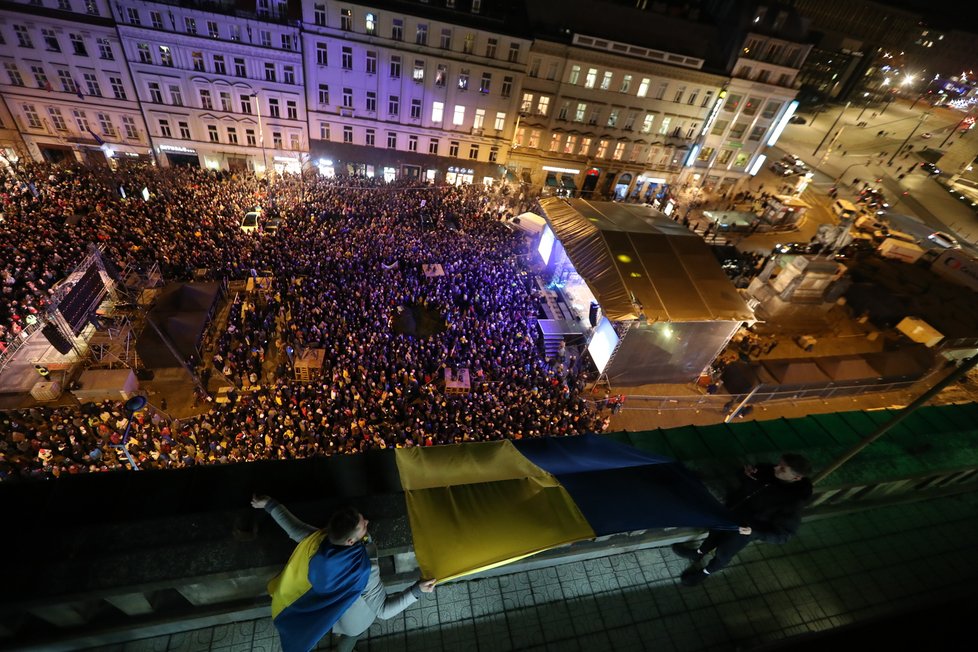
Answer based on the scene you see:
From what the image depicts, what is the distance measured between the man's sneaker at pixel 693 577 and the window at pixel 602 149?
40973 mm

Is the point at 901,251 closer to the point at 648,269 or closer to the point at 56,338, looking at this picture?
the point at 648,269

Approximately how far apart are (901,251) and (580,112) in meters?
30.5

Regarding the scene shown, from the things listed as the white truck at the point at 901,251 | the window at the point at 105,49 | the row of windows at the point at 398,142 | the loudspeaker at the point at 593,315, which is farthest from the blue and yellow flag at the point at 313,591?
the white truck at the point at 901,251

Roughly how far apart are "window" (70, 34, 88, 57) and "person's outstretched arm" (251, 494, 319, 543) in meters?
41.4

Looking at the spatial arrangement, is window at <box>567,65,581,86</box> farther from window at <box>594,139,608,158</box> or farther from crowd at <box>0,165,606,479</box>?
crowd at <box>0,165,606,479</box>

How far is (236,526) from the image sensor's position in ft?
12.9

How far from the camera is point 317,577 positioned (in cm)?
349

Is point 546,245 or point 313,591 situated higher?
point 313,591

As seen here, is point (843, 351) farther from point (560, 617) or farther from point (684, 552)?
point (560, 617)

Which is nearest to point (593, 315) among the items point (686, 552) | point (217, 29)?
point (686, 552)

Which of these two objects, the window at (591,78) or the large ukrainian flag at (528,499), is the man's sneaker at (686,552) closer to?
the large ukrainian flag at (528,499)

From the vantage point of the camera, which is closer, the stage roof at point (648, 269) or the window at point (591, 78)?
the stage roof at point (648, 269)

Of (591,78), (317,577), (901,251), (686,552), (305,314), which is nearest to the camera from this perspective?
(317,577)

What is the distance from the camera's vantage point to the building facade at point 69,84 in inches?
1093
